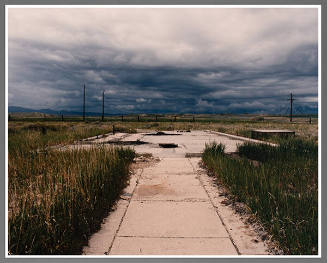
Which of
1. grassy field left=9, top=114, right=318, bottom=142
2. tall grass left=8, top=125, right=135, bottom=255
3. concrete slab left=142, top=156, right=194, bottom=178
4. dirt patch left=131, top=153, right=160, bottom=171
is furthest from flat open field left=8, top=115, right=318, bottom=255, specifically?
grassy field left=9, top=114, right=318, bottom=142

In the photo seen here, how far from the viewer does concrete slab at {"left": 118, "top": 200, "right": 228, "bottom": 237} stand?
297 cm

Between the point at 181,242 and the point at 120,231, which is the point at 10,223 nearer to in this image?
the point at 120,231

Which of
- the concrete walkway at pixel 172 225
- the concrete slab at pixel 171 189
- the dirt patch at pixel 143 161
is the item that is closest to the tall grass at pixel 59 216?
the concrete walkway at pixel 172 225

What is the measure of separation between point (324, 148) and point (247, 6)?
1.62 m

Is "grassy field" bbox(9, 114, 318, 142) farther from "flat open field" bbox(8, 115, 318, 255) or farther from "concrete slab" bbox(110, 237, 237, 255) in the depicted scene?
"concrete slab" bbox(110, 237, 237, 255)

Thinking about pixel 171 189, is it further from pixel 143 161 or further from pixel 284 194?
pixel 143 161

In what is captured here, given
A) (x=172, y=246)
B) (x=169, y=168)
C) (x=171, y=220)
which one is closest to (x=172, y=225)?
(x=171, y=220)

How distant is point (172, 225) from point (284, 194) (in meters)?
1.49

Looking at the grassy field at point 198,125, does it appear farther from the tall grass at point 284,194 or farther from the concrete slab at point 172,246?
the concrete slab at point 172,246

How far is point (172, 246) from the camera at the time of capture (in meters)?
2.67

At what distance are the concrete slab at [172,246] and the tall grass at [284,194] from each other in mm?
560

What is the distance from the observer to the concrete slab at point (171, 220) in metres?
2.97

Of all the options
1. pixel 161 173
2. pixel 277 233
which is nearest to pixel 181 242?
pixel 277 233

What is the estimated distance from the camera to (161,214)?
3.49 meters
